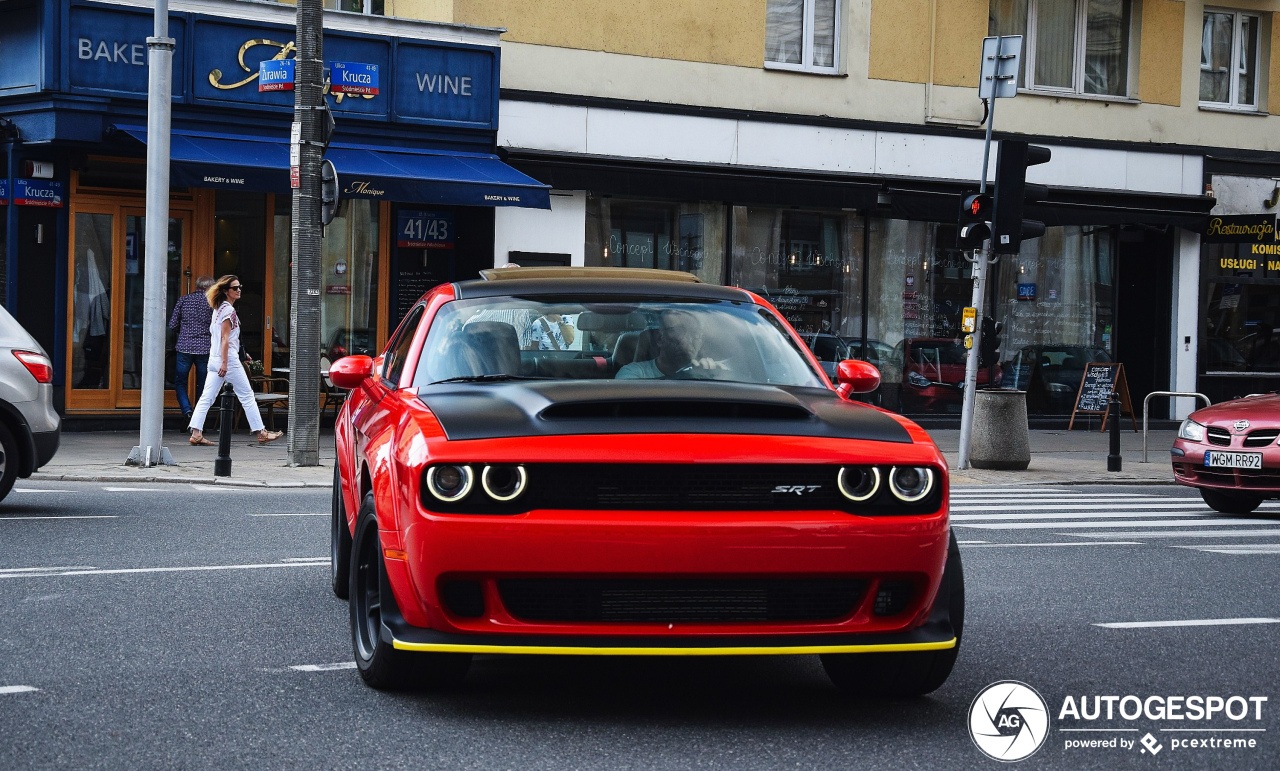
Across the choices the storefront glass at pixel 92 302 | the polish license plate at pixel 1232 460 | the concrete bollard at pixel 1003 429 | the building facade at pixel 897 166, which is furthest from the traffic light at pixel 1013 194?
the storefront glass at pixel 92 302

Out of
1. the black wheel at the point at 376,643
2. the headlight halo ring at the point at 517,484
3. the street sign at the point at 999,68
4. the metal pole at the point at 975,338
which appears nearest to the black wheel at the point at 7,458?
the black wheel at the point at 376,643

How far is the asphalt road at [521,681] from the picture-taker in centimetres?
466

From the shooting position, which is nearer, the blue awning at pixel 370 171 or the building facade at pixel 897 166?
the blue awning at pixel 370 171

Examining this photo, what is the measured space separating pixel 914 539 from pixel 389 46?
51.8ft

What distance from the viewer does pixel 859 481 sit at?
4.90 m

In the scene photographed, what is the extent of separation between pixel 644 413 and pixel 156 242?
10.9m

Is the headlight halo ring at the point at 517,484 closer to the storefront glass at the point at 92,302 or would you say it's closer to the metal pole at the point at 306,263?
the metal pole at the point at 306,263

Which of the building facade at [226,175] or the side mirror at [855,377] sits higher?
the building facade at [226,175]

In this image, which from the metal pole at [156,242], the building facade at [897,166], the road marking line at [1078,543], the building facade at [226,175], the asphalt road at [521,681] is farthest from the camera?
the building facade at [897,166]

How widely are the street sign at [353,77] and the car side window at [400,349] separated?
11.8 m

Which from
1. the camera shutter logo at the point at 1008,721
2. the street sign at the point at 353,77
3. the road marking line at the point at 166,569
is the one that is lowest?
the road marking line at the point at 166,569

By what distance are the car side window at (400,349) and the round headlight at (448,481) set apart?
4.65 feet

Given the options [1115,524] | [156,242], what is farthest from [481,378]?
[156,242]

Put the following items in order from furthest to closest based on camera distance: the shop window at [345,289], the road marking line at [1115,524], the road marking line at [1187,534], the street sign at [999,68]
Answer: the shop window at [345,289], the street sign at [999,68], the road marking line at [1115,524], the road marking line at [1187,534]
